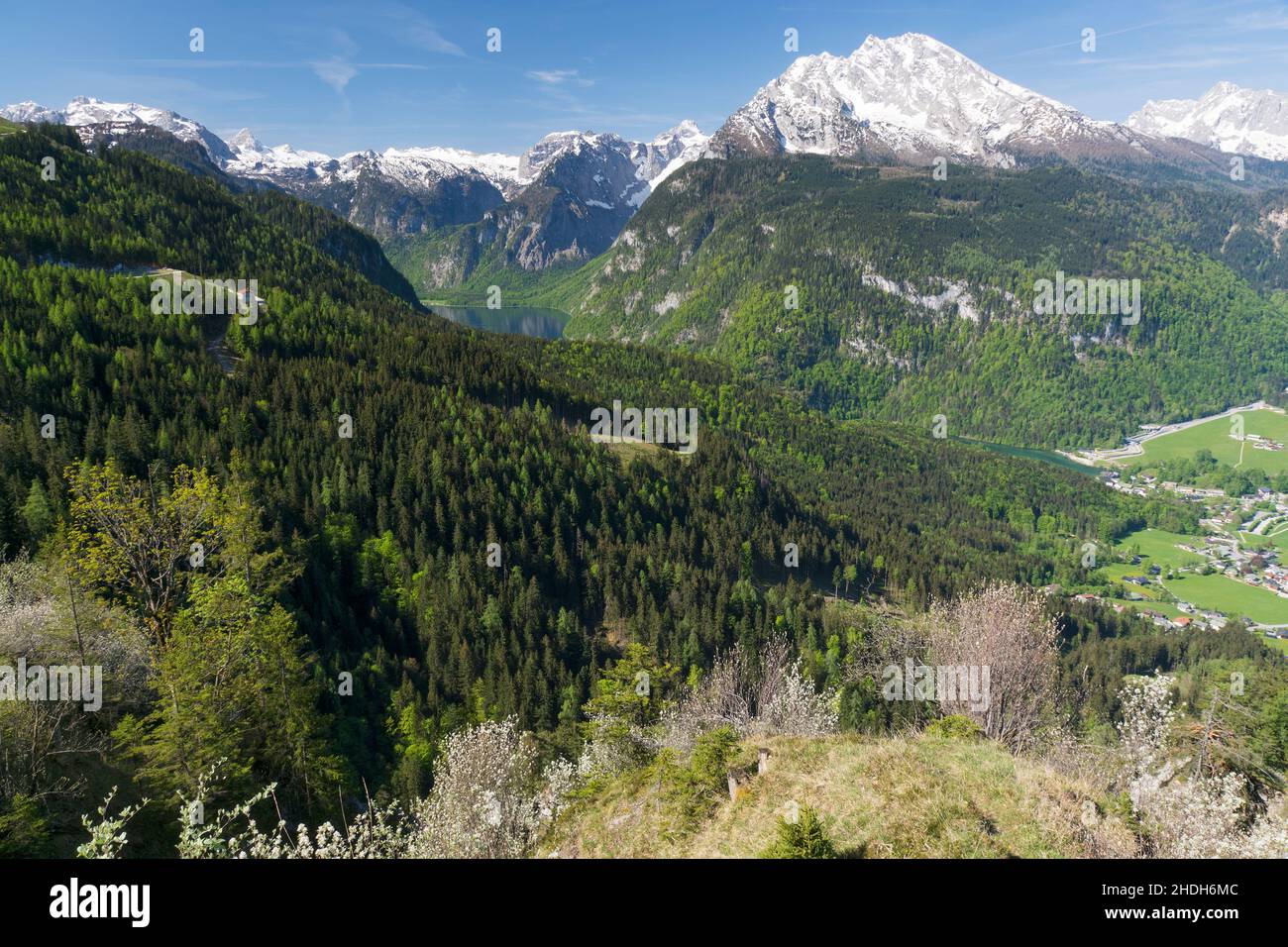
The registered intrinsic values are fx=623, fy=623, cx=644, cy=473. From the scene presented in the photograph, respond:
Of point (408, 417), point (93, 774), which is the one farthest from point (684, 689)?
point (408, 417)

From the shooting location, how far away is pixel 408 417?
128 metres

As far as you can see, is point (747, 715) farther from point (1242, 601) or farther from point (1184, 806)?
→ point (1242, 601)

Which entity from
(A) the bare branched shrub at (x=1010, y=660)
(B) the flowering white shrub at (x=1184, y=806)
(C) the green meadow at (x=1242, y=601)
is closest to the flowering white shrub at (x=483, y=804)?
(B) the flowering white shrub at (x=1184, y=806)

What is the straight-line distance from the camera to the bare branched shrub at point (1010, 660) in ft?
150

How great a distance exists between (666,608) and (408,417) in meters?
66.0

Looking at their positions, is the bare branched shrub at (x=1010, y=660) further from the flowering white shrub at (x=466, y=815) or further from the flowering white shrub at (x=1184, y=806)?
the flowering white shrub at (x=466, y=815)

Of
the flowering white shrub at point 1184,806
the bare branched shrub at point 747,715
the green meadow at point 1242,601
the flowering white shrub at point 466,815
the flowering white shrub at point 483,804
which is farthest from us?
the green meadow at point 1242,601

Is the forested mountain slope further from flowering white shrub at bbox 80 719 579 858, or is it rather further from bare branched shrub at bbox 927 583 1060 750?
bare branched shrub at bbox 927 583 1060 750

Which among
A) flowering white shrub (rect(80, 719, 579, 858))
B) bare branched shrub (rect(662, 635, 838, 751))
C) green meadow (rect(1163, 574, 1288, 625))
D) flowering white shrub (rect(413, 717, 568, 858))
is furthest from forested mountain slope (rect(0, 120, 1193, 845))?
green meadow (rect(1163, 574, 1288, 625))

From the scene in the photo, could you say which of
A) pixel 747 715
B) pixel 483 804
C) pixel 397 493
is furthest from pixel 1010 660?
pixel 397 493

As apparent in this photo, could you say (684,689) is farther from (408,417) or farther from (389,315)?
(389,315)

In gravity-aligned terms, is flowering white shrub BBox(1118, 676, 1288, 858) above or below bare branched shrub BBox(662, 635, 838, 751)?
above

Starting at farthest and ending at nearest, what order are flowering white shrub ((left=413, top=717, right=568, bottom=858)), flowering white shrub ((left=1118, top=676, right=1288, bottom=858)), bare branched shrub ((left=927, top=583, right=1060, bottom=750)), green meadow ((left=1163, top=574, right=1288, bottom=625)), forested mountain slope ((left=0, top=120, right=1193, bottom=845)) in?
green meadow ((left=1163, top=574, right=1288, bottom=625)) → forested mountain slope ((left=0, top=120, right=1193, bottom=845)) → bare branched shrub ((left=927, top=583, right=1060, bottom=750)) → flowering white shrub ((left=413, top=717, right=568, bottom=858)) → flowering white shrub ((left=1118, top=676, right=1288, bottom=858))

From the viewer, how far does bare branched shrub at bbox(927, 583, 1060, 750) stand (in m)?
45.8
